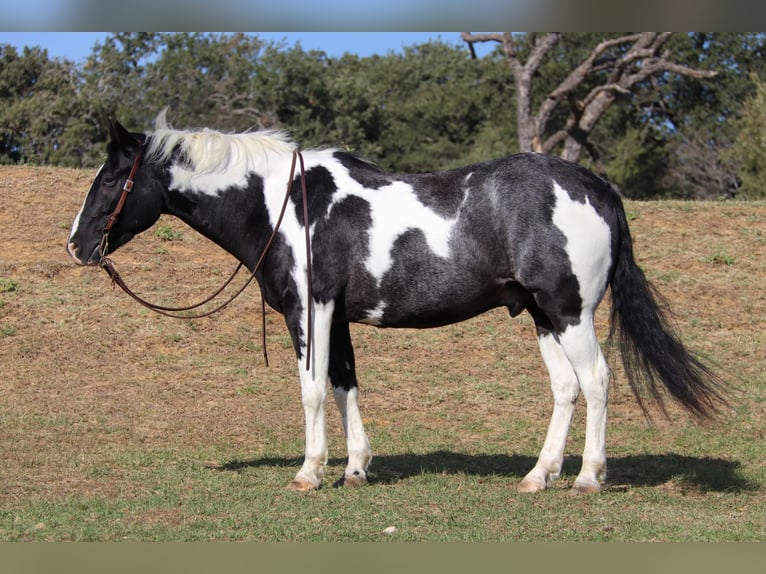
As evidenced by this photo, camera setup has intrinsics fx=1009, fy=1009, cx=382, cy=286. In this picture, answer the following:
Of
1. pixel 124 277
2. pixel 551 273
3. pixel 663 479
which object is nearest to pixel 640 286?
pixel 551 273

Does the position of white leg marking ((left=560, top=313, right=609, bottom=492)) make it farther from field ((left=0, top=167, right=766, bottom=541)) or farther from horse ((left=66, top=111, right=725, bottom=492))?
field ((left=0, top=167, right=766, bottom=541))

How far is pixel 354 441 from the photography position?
7504 mm

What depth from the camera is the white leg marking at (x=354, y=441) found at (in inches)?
294

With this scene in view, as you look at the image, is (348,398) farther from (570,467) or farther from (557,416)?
(570,467)

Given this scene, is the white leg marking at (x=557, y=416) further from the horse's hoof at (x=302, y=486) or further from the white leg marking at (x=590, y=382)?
the horse's hoof at (x=302, y=486)

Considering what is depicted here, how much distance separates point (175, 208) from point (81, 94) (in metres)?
23.6

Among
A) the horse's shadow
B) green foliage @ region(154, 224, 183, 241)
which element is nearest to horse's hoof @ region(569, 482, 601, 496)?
the horse's shadow

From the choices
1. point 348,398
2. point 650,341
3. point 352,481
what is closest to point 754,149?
point 650,341

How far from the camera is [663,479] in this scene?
26.3 ft

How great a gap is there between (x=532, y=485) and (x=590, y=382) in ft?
2.93

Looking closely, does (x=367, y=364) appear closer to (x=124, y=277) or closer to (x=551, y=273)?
(x=124, y=277)

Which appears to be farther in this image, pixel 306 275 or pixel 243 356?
pixel 243 356

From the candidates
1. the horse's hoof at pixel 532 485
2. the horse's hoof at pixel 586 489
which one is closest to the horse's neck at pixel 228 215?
the horse's hoof at pixel 532 485

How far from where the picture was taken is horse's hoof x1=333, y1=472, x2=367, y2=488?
7.40m
